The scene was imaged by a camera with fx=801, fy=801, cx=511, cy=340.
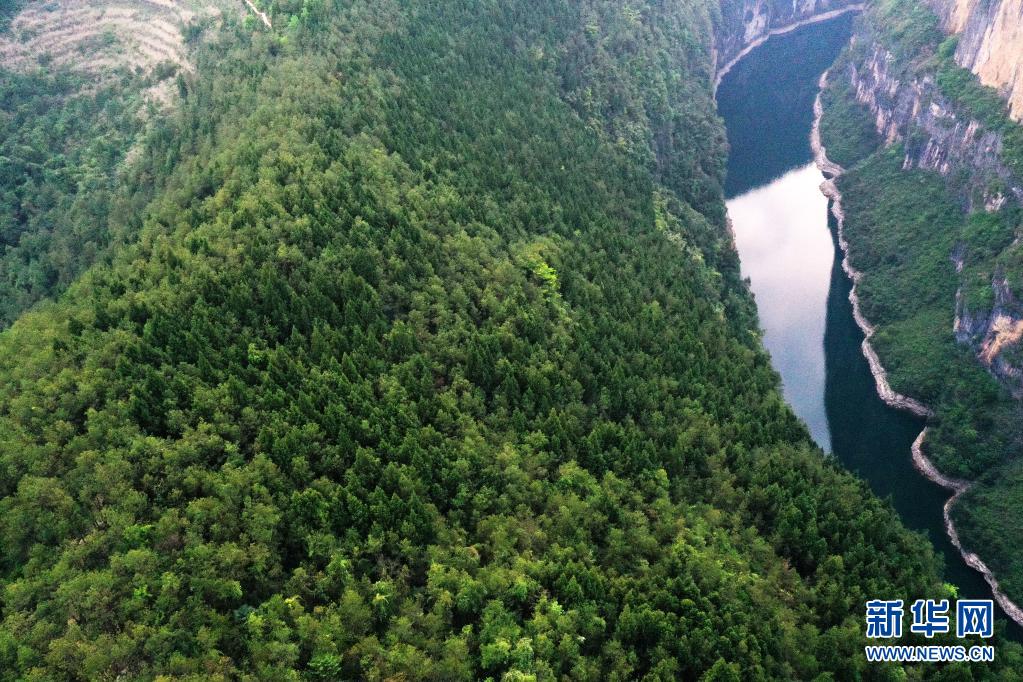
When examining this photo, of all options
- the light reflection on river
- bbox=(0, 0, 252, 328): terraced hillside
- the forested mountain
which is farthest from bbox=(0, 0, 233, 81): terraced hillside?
the light reflection on river

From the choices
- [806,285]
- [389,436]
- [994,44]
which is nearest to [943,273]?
[806,285]

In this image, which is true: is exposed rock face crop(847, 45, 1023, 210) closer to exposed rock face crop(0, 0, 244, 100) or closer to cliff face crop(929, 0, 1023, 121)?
cliff face crop(929, 0, 1023, 121)

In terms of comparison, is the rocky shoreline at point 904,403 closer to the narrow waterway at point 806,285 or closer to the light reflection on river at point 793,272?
the narrow waterway at point 806,285

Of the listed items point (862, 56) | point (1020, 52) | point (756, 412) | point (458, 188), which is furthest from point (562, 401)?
point (862, 56)

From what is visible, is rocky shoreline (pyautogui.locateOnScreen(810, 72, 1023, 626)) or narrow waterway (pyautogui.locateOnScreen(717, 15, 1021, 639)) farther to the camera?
narrow waterway (pyautogui.locateOnScreen(717, 15, 1021, 639))

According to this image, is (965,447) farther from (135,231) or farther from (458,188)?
(135,231)

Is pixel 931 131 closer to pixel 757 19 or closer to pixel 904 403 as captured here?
pixel 904 403

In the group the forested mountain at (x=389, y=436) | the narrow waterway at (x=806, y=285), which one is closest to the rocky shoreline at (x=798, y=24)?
the narrow waterway at (x=806, y=285)
